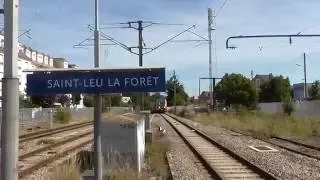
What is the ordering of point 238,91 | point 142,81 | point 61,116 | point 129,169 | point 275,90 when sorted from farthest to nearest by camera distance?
point 275,90, point 238,91, point 61,116, point 129,169, point 142,81

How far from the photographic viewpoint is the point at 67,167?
43.1ft

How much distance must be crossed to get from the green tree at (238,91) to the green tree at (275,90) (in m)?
10.9

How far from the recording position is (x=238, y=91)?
400 ft

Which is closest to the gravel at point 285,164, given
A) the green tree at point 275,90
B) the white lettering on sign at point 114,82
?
the white lettering on sign at point 114,82

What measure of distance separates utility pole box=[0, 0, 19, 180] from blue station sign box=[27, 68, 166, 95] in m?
1.33

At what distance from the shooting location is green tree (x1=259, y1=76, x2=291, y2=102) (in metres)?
133

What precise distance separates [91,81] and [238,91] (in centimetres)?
11524

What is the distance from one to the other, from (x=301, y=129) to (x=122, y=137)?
30326 millimetres

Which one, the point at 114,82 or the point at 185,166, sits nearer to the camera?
the point at 114,82

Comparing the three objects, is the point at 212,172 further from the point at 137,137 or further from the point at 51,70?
the point at 51,70

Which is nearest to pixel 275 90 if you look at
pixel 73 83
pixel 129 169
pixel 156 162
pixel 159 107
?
pixel 159 107

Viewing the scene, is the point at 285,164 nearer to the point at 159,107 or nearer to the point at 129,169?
the point at 129,169

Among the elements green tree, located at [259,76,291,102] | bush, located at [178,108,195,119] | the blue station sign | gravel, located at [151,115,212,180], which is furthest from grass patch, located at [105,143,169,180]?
green tree, located at [259,76,291,102]

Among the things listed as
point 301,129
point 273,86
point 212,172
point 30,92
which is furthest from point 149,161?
point 273,86
